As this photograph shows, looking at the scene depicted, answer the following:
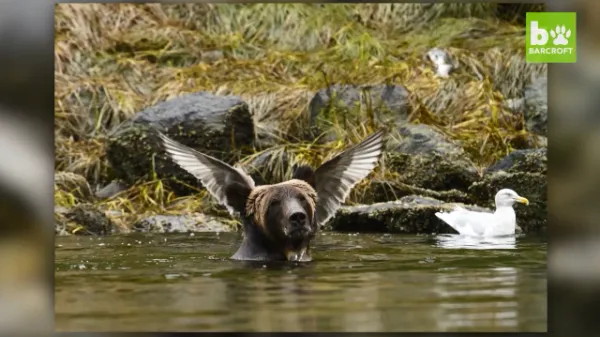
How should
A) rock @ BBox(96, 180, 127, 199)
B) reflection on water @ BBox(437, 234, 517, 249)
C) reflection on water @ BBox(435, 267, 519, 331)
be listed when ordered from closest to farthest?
reflection on water @ BBox(435, 267, 519, 331)
reflection on water @ BBox(437, 234, 517, 249)
rock @ BBox(96, 180, 127, 199)

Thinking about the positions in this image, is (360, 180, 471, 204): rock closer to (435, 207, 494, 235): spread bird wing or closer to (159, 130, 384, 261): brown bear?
(435, 207, 494, 235): spread bird wing

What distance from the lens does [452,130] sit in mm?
7027

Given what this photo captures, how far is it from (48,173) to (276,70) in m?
1.58

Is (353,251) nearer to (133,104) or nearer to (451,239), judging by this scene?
(451,239)

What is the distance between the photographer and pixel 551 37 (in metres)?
6.18

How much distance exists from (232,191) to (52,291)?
3.71 feet

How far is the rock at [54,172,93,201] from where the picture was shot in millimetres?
6605

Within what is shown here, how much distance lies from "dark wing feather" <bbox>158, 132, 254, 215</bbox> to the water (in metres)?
0.32

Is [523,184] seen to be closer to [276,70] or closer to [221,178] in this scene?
[276,70]

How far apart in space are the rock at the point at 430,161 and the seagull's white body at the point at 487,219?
17 centimetres

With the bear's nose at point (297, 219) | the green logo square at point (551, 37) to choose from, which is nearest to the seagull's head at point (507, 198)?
the green logo square at point (551, 37)

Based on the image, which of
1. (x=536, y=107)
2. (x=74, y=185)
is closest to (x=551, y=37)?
(x=536, y=107)

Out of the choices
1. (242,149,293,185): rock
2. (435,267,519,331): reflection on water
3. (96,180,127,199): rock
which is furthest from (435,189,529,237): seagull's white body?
(96,180,127,199): rock

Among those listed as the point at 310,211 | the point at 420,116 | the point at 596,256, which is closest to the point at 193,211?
the point at 310,211
